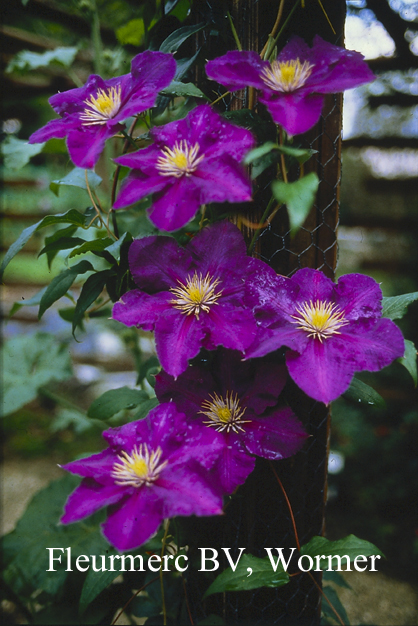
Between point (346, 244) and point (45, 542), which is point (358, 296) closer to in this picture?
point (45, 542)

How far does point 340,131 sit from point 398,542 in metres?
1.82

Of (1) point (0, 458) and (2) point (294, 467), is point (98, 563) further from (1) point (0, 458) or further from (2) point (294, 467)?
(1) point (0, 458)

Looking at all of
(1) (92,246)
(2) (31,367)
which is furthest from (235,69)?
(2) (31,367)

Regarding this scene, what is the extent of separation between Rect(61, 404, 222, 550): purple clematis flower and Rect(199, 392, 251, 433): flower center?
1.9 inches

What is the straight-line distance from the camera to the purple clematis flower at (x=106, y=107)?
496mm

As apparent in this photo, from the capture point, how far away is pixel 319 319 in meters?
0.48

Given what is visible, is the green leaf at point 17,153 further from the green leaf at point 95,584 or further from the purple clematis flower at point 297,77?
the green leaf at point 95,584

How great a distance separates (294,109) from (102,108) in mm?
235

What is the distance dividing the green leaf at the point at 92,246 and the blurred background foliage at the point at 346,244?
412 millimetres

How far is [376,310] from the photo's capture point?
1.63 ft

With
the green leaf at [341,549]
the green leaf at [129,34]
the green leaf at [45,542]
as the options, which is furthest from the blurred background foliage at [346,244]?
the green leaf at [341,549]

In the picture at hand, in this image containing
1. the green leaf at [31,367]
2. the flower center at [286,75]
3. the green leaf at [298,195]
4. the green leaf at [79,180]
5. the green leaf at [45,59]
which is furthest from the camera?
the green leaf at [31,367]

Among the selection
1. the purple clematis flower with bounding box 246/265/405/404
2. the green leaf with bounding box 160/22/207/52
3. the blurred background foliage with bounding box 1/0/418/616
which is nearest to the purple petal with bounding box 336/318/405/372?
the purple clematis flower with bounding box 246/265/405/404

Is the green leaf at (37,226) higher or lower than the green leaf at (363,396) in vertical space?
higher
